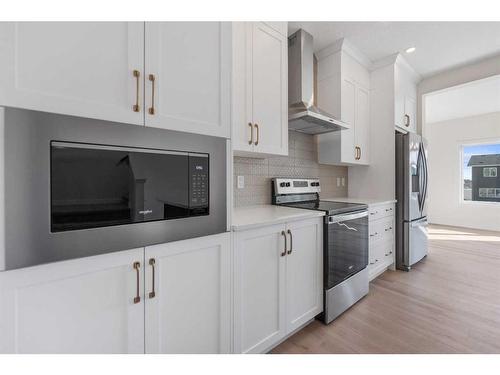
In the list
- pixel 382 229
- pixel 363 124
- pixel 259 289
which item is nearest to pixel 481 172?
pixel 363 124

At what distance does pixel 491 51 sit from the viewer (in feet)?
9.25

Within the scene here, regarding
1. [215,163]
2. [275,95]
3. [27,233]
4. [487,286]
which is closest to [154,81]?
[215,163]

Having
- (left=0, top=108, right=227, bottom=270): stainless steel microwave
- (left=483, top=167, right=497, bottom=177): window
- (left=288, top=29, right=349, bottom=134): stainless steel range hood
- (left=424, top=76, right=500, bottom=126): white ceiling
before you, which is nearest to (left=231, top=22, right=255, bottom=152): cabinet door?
(left=0, top=108, right=227, bottom=270): stainless steel microwave

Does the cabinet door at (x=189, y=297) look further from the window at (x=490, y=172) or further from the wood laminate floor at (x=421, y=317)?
the window at (x=490, y=172)

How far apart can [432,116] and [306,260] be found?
586 cm

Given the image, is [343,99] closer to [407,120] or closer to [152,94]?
[407,120]

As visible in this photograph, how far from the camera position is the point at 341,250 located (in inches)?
76.5

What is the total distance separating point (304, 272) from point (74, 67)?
5.58 feet

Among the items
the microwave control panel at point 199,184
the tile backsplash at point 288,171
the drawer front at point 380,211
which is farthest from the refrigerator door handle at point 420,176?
the microwave control panel at point 199,184

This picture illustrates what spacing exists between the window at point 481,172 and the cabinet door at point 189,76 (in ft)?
22.7

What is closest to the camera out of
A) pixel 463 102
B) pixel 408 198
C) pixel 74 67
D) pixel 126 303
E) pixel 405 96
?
pixel 74 67

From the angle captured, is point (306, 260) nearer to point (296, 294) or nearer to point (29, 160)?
point (296, 294)

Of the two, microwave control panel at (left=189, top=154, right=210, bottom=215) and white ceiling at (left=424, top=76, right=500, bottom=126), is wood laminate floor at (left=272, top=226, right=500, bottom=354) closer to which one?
microwave control panel at (left=189, top=154, right=210, bottom=215)

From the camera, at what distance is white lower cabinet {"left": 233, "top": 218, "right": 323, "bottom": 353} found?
1.33 metres
